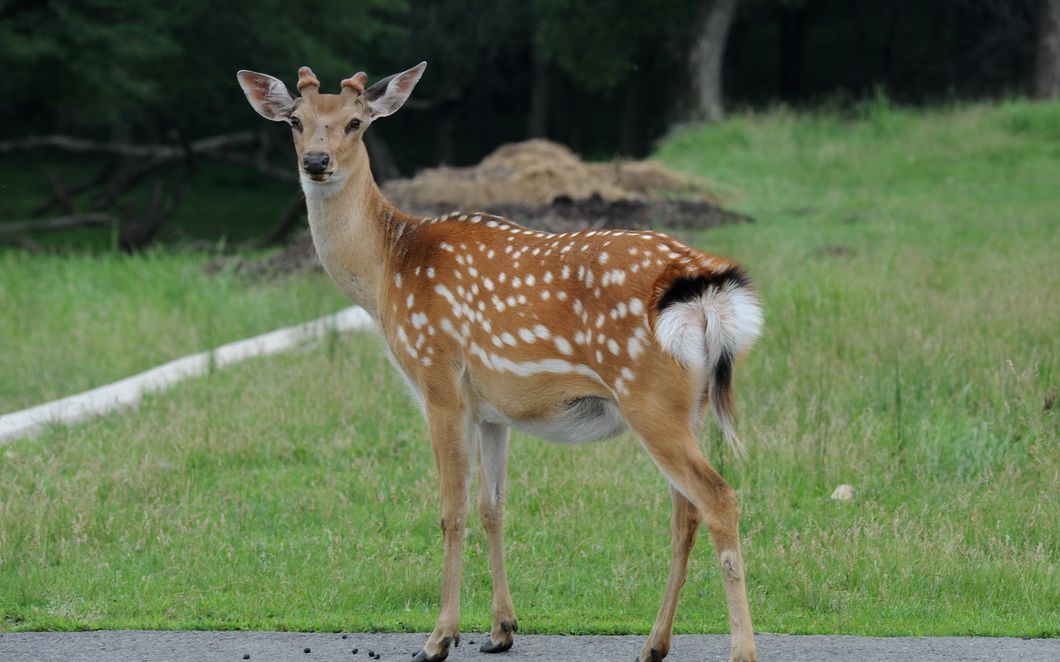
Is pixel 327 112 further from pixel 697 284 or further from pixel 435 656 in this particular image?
pixel 435 656

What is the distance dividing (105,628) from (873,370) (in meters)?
5.90

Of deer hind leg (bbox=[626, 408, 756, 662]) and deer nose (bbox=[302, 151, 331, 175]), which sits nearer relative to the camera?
deer hind leg (bbox=[626, 408, 756, 662])

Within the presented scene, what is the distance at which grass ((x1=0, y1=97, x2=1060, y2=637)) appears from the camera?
271 inches

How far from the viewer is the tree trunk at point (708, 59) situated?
2944cm

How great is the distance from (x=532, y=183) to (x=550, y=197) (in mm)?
504

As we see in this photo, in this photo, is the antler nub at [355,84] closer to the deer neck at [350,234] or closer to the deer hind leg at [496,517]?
the deer neck at [350,234]

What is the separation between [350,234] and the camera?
6.94 m

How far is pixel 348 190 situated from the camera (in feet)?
22.9

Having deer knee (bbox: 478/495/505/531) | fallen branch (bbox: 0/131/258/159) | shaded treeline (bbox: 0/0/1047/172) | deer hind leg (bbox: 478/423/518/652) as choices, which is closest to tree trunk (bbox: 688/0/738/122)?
shaded treeline (bbox: 0/0/1047/172)

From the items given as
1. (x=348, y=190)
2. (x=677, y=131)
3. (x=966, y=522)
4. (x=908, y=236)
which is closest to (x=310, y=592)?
(x=348, y=190)

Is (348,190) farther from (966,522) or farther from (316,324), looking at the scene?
(316,324)

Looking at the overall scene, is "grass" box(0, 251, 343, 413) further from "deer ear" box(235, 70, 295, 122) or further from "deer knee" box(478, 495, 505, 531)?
"deer knee" box(478, 495, 505, 531)

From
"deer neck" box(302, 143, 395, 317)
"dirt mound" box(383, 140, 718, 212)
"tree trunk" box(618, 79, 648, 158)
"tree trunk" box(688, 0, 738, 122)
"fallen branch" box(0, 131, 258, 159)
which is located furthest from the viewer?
"tree trunk" box(618, 79, 648, 158)

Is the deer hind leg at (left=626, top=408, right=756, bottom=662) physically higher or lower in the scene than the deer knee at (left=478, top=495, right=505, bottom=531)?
higher
